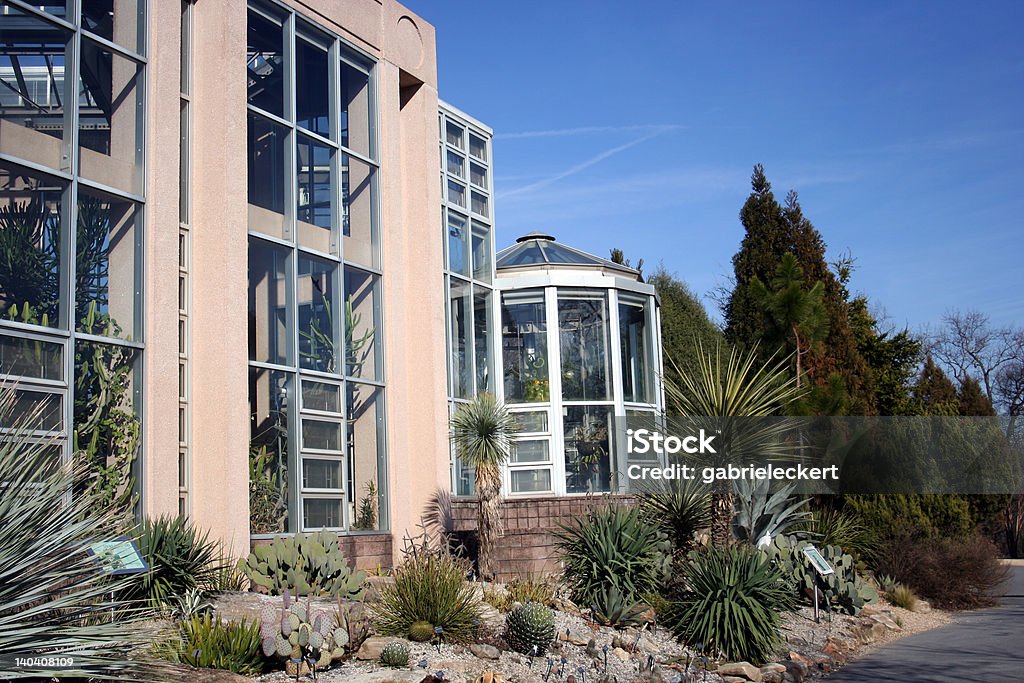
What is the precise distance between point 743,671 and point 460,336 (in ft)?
30.9

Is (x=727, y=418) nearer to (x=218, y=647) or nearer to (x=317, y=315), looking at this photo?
(x=317, y=315)

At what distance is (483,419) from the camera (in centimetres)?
1368

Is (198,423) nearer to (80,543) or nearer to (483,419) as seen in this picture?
(483,419)

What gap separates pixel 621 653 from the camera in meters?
10.3

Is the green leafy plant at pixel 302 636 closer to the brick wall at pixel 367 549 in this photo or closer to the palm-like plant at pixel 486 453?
the brick wall at pixel 367 549

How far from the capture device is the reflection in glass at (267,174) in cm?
1248

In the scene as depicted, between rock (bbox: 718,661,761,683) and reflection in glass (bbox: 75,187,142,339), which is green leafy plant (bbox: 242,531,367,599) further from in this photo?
rock (bbox: 718,661,761,683)

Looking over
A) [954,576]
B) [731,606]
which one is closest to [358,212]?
[731,606]

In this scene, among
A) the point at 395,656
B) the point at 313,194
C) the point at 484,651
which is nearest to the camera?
the point at 395,656

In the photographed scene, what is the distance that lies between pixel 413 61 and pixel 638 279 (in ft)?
25.6

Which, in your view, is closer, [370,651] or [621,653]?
[370,651]

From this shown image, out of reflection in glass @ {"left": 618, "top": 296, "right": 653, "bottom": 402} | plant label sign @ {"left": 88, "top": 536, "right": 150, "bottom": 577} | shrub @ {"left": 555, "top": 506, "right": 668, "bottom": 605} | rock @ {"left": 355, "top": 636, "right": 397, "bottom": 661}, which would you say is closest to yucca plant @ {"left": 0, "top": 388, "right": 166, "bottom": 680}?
plant label sign @ {"left": 88, "top": 536, "right": 150, "bottom": 577}

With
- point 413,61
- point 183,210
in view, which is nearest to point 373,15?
point 413,61

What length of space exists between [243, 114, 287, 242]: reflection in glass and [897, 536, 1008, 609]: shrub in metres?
12.6
